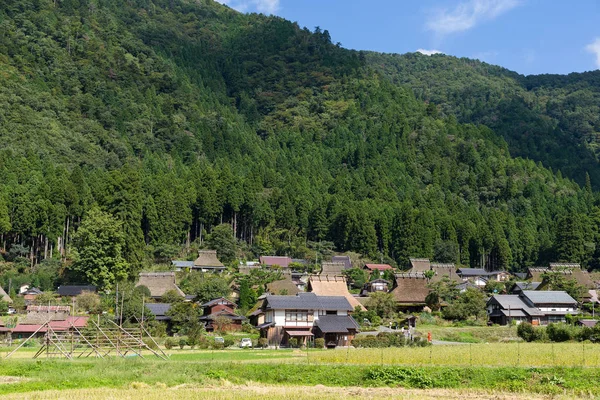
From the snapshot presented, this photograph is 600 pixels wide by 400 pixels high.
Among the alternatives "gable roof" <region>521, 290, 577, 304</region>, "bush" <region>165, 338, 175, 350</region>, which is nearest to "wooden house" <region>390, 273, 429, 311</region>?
"gable roof" <region>521, 290, 577, 304</region>

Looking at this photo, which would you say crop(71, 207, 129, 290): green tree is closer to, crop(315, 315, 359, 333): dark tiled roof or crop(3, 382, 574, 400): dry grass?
crop(315, 315, 359, 333): dark tiled roof

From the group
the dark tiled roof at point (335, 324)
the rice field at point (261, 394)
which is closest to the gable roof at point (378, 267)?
Answer: the dark tiled roof at point (335, 324)

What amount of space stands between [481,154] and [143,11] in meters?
105

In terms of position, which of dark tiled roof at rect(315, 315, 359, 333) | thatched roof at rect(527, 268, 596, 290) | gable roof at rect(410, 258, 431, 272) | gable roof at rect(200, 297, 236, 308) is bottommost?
dark tiled roof at rect(315, 315, 359, 333)

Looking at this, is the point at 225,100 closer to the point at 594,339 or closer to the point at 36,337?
the point at 36,337

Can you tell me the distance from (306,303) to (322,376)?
19.8m

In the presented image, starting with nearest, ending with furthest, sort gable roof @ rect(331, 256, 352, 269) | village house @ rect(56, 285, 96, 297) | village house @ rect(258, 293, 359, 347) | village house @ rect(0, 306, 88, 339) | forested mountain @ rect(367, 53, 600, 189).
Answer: village house @ rect(258, 293, 359, 347) < village house @ rect(0, 306, 88, 339) < village house @ rect(56, 285, 96, 297) < gable roof @ rect(331, 256, 352, 269) < forested mountain @ rect(367, 53, 600, 189)

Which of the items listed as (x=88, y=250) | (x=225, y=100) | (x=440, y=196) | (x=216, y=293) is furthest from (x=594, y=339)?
(x=225, y=100)

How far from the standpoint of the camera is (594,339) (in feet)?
138

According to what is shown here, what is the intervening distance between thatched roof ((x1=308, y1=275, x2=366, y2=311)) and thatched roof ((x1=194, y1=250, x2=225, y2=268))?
15157 mm

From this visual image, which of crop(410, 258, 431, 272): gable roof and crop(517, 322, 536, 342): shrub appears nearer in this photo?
crop(517, 322, 536, 342): shrub

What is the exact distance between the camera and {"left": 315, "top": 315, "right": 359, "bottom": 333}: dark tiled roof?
153ft

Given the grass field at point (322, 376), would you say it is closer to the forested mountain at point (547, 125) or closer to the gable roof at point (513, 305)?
the gable roof at point (513, 305)

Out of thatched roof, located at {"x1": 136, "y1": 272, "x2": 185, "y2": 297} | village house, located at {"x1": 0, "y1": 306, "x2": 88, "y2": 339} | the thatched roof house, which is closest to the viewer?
village house, located at {"x1": 0, "y1": 306, "x2": 88, "y2": 339}
